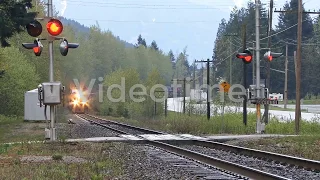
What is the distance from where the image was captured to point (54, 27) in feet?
68.0

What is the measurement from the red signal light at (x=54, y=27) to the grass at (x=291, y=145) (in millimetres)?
8251

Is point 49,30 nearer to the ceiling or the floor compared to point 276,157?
nearer to the ceiling

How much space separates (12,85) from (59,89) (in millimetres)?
30570

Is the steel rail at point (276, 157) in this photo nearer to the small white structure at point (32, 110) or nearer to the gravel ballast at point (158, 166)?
the gravel ballast at point (158, 166)

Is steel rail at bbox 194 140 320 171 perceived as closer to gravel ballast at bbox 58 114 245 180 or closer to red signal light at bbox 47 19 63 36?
gravel ballast at bbox 58 114 245 180

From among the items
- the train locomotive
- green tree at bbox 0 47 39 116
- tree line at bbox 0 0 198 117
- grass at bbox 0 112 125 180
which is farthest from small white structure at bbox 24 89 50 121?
grass at bbox 0 112 125 180

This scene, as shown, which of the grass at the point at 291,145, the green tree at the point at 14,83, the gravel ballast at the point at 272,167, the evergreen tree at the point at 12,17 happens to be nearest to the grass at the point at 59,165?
the gravel ballast at the point at 272,167

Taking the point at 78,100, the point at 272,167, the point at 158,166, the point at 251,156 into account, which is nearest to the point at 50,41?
the point at 251,156

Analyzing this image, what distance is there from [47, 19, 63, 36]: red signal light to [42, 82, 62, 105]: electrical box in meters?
1.93

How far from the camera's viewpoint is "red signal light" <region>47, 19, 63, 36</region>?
20.6m

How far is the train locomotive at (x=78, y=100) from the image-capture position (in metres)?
74.4

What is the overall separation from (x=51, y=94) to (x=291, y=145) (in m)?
9.15

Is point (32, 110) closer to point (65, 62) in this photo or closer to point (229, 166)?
point (229, 166)

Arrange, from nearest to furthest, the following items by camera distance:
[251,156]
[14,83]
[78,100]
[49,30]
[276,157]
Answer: [276,157] < [251,156] < [49,30] < [14,83] < [78,100]
